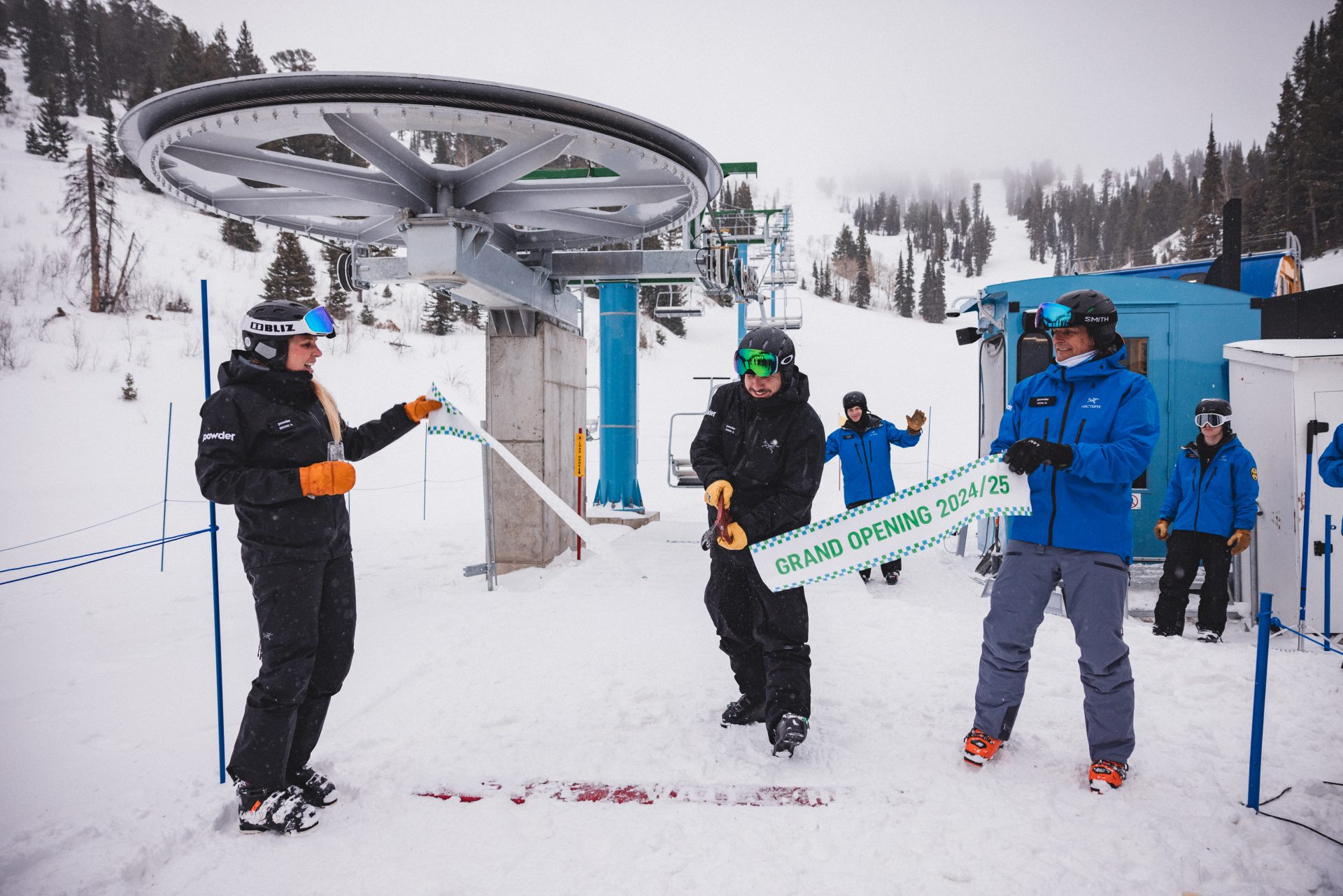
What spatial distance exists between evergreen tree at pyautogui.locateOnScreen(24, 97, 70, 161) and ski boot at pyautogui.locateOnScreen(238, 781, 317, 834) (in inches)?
1540

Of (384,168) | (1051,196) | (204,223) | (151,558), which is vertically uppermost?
(1051,196)

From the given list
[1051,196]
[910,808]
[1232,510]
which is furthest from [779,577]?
[1051,196]

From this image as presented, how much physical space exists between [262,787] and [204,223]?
1362 inches

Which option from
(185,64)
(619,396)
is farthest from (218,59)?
(619,396)

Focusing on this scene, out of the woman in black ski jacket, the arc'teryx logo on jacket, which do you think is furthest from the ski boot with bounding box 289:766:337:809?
the arc'teryx logo on jacket

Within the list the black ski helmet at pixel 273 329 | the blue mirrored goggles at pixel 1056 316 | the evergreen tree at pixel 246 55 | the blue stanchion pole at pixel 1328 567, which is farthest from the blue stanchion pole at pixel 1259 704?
the evergreen tree at pixel 246 55

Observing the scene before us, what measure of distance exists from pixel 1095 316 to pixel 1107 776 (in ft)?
6.48

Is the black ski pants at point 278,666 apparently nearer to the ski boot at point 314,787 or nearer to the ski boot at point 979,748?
the ski boot at point 314,787

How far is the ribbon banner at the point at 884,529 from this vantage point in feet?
10.5

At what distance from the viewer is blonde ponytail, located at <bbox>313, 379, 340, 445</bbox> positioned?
2.91 meters

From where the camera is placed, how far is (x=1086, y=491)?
2939 millimetres

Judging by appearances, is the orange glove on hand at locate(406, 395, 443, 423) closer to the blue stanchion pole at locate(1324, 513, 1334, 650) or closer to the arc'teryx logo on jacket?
the arc'teryx logo on jacket

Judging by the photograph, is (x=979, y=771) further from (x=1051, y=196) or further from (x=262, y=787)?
(x=1051, y=196)

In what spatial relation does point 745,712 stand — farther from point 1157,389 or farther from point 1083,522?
point 1157,389
